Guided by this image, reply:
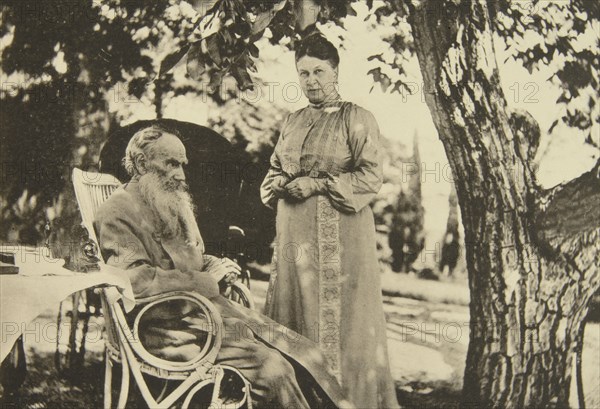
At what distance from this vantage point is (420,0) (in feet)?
13.0

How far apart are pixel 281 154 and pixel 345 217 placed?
18.7 inches

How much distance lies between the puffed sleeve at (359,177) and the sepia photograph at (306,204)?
1 cm

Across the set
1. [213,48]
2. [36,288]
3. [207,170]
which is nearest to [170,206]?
[207,170]

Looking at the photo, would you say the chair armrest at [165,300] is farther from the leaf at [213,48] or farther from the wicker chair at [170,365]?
the leaf at [213,48]

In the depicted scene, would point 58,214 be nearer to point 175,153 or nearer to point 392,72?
point 175,153

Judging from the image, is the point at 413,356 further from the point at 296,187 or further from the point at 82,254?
the point at 82,254

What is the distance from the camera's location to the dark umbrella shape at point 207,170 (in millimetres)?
3838

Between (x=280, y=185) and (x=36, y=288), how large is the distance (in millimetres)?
1300

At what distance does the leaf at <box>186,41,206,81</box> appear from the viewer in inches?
154

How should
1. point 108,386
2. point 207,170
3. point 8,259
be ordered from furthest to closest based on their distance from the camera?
point 207,170
point 8,259
point 108,386

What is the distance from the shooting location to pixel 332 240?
3.74 meters

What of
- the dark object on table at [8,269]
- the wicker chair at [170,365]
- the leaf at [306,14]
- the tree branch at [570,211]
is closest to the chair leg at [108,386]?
the wicker chair at [170,365]

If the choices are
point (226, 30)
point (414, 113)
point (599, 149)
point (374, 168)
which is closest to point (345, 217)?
point (374, 168)

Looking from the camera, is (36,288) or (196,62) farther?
(196,62)
